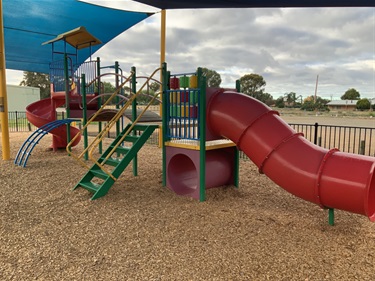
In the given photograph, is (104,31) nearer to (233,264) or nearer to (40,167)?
(40,167)

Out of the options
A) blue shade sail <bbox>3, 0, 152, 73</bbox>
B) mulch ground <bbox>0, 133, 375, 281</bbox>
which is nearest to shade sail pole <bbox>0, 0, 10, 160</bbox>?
blue shade sail <bbox>3, 0, 152, 73</bbox>

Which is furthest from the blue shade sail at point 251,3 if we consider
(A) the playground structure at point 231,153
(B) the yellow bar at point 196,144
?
(B) the yellow bar at point 196,144

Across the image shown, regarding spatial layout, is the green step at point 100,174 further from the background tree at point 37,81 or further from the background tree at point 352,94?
the background tree at point 352,94

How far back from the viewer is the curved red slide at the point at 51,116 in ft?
31.0

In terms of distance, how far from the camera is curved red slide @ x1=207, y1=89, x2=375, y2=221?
3258 mm

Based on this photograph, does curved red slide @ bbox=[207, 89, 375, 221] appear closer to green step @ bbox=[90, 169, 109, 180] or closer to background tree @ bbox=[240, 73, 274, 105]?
green step @ bbox=[90, 169, 109, 180]

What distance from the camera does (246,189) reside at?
18.4 ft

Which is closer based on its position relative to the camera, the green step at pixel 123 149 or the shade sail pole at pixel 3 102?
the green step at pixel 123 149

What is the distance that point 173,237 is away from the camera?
3.53 meters

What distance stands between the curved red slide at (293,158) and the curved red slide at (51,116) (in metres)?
6.19

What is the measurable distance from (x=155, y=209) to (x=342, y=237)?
8.18ft

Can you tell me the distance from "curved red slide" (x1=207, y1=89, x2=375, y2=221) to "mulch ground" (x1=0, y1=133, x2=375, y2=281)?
1.84 feet

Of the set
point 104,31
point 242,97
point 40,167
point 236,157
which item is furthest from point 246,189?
point 104,31

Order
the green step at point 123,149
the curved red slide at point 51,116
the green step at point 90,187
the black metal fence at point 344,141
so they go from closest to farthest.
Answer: the green step at point 90,187
the green step at point 123,149
the black metal fence at point 344,141
the curved red slide at point 51,116
